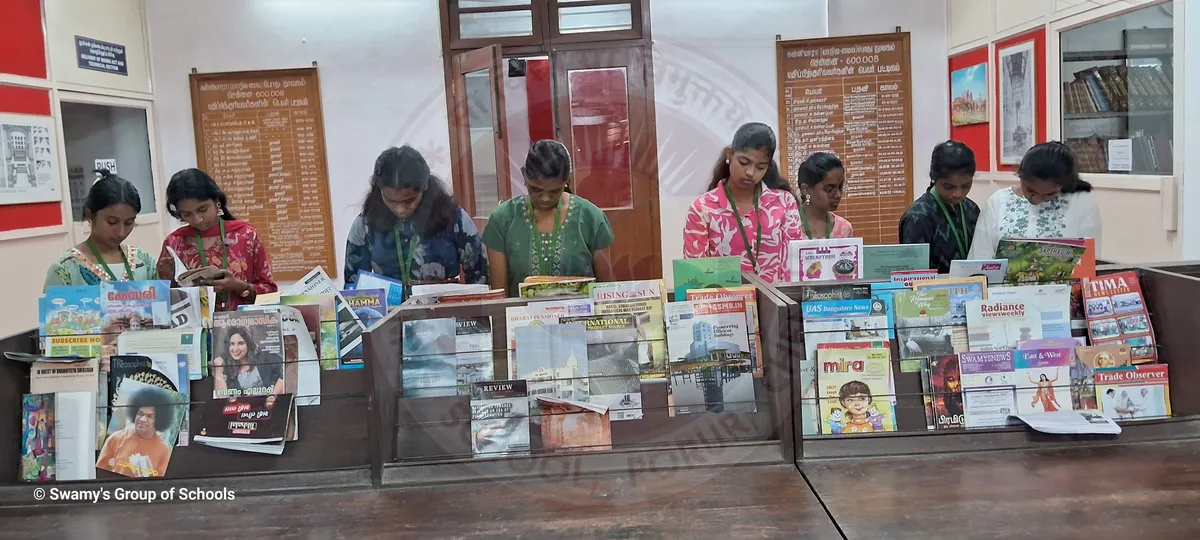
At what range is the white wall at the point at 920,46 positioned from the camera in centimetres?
536

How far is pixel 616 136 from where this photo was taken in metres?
5.44

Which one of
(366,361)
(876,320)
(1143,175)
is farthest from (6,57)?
(1143,175)

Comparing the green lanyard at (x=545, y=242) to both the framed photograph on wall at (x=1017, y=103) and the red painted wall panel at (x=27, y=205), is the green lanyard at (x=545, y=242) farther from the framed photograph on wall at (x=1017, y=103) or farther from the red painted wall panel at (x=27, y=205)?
the framed photograph on wall at (x=1017, y=103)

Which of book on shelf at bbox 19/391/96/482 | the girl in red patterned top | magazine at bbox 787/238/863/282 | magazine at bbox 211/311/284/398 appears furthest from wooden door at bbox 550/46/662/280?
book on shelf at bbox 19/391/96/482

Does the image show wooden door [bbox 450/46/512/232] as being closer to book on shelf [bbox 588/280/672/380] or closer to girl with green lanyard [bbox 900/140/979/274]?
girl with green lanyard [bbox 900/140/979/274]

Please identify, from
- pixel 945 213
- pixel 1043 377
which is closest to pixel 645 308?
pixel 1043 377

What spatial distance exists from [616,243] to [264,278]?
2.89 m

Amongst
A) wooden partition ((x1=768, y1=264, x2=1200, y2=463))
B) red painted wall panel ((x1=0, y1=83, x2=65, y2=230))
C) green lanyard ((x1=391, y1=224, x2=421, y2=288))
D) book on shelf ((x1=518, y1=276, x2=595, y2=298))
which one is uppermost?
red painted wall panel ((x1=0, y1=83, x2=65, y2=230))

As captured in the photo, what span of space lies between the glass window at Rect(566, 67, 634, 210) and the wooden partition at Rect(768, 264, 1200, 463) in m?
3.68

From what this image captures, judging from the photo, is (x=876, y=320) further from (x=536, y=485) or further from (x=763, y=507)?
(x=536, y=485)

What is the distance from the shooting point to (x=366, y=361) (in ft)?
5.27

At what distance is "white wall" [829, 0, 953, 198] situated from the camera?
5.36m

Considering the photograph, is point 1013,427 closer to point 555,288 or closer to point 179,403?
point 555,288

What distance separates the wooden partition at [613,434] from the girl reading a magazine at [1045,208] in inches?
57.3
